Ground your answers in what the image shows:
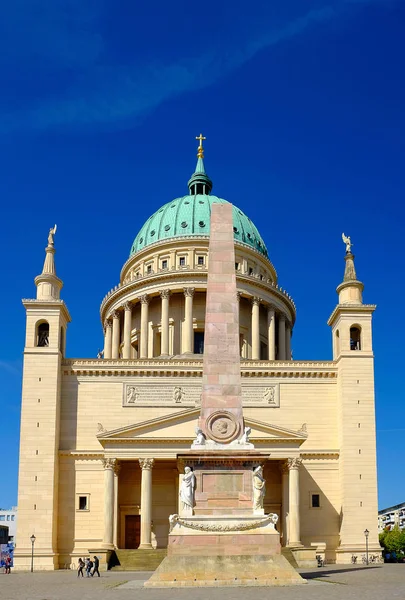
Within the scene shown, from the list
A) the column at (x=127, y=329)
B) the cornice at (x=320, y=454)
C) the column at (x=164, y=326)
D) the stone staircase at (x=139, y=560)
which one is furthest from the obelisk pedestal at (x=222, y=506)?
the column at (x=127, y=329)

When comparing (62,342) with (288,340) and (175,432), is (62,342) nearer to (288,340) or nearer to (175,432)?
(175,432)

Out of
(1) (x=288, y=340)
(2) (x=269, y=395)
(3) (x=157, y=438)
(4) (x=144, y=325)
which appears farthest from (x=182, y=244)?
(3) (x=157, y=438)

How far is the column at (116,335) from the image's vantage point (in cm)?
8388

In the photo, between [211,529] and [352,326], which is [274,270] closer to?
[352,326]

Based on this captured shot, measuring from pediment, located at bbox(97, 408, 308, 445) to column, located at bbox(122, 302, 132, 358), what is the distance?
20.7 metres

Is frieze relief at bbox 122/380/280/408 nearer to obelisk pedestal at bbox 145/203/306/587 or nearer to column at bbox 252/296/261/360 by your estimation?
column at bbox 252/296/261/360

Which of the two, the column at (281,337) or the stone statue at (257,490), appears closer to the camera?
the stone statue at (257,490)

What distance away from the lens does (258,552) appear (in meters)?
28.9

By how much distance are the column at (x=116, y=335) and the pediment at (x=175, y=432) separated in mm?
23135

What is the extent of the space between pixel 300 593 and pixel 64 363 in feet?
143

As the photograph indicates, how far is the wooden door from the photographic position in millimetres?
63500

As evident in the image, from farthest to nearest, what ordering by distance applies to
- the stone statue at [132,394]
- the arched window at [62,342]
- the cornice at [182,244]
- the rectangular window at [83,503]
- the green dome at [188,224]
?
the green dome at [188,224]
the cornice at [182,244]
the arched window at [62,342]
the stone statue at [132,394]
the rectangular window at [83,503]

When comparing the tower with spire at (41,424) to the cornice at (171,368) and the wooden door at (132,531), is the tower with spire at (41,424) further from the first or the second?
the wooden door at (132,531)

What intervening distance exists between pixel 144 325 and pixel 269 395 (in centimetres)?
1904
